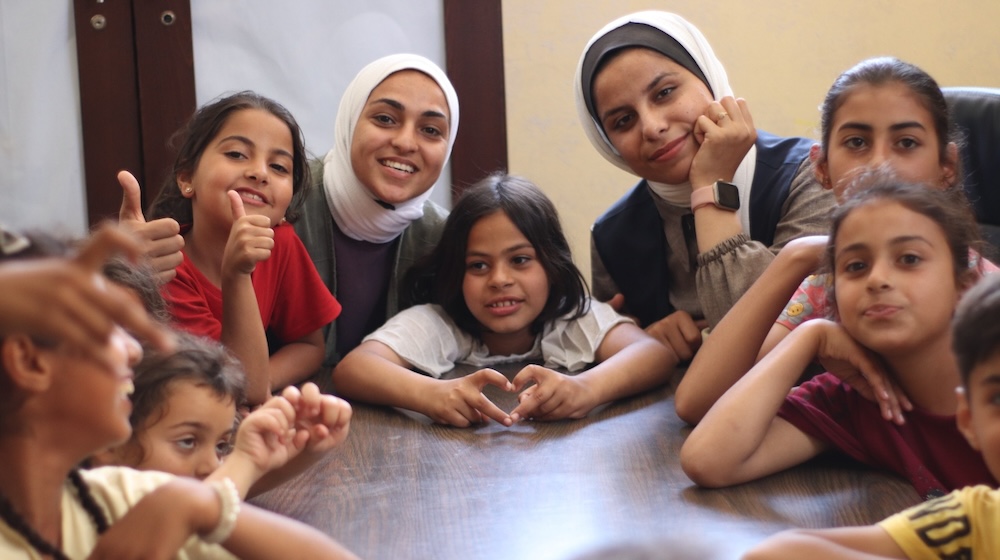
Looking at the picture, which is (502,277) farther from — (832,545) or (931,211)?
(832,545)

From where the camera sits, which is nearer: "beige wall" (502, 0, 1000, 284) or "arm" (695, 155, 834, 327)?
"arm" (695, 155, 834, 327)

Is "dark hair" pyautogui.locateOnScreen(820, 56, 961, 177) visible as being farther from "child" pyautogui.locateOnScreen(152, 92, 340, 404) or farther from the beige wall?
the beige wall

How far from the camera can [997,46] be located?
3.60m

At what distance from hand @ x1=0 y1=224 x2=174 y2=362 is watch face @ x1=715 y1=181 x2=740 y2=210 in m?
→ 1.44

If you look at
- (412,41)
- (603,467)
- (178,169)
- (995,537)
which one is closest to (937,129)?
(603,467)

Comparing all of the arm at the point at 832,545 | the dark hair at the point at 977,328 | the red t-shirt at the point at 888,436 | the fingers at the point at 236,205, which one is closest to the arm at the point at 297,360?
the fingers at the point at 236,205

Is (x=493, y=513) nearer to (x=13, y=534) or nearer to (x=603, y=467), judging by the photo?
(x=603, y=467)

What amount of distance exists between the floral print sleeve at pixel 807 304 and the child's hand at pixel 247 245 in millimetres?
833

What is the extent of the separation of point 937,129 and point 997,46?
87.7 inches

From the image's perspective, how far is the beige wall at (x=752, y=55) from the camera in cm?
356

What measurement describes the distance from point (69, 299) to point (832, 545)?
2.30ft

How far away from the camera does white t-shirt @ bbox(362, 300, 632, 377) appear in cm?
212

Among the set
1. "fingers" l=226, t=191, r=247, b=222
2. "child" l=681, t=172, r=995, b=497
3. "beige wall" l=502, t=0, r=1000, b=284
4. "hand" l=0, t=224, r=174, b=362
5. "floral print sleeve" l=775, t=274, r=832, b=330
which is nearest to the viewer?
"hand" l=0, t=224, r=174, b=362

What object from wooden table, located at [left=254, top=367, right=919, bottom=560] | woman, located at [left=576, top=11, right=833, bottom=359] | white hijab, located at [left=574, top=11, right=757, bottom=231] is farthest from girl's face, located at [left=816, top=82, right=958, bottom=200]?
wooden table, located at [left=254, top=367, right=919, bottom=560]
